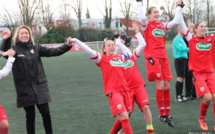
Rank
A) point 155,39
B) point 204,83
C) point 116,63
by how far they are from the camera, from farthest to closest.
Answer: point 155,39 → point 204,83 → point 116,63

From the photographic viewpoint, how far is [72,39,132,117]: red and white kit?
194 inches

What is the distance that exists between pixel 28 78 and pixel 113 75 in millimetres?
1310

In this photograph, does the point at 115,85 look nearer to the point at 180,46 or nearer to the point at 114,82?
the point at 114,82

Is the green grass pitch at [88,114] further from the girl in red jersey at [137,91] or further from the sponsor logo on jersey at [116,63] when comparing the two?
the sponsor logo on jersey at [116,63]

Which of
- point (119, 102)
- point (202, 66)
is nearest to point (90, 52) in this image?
point (119, 102)

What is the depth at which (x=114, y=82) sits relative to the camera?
5.03 m

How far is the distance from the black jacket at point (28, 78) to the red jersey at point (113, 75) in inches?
38.1

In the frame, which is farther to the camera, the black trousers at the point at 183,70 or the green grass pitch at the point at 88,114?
the black trousers at the point at 183,70

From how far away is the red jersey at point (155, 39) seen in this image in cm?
642

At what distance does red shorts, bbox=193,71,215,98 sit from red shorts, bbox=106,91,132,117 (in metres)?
1.43

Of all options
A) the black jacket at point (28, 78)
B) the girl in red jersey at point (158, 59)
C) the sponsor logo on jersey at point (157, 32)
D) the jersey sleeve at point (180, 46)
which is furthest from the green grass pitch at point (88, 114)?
the sponsor logo on jersey at point (157, 32)

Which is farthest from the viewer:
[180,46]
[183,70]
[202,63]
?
[183,70]

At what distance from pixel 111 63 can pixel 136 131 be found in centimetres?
150

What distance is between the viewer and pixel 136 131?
5902 millimetres
